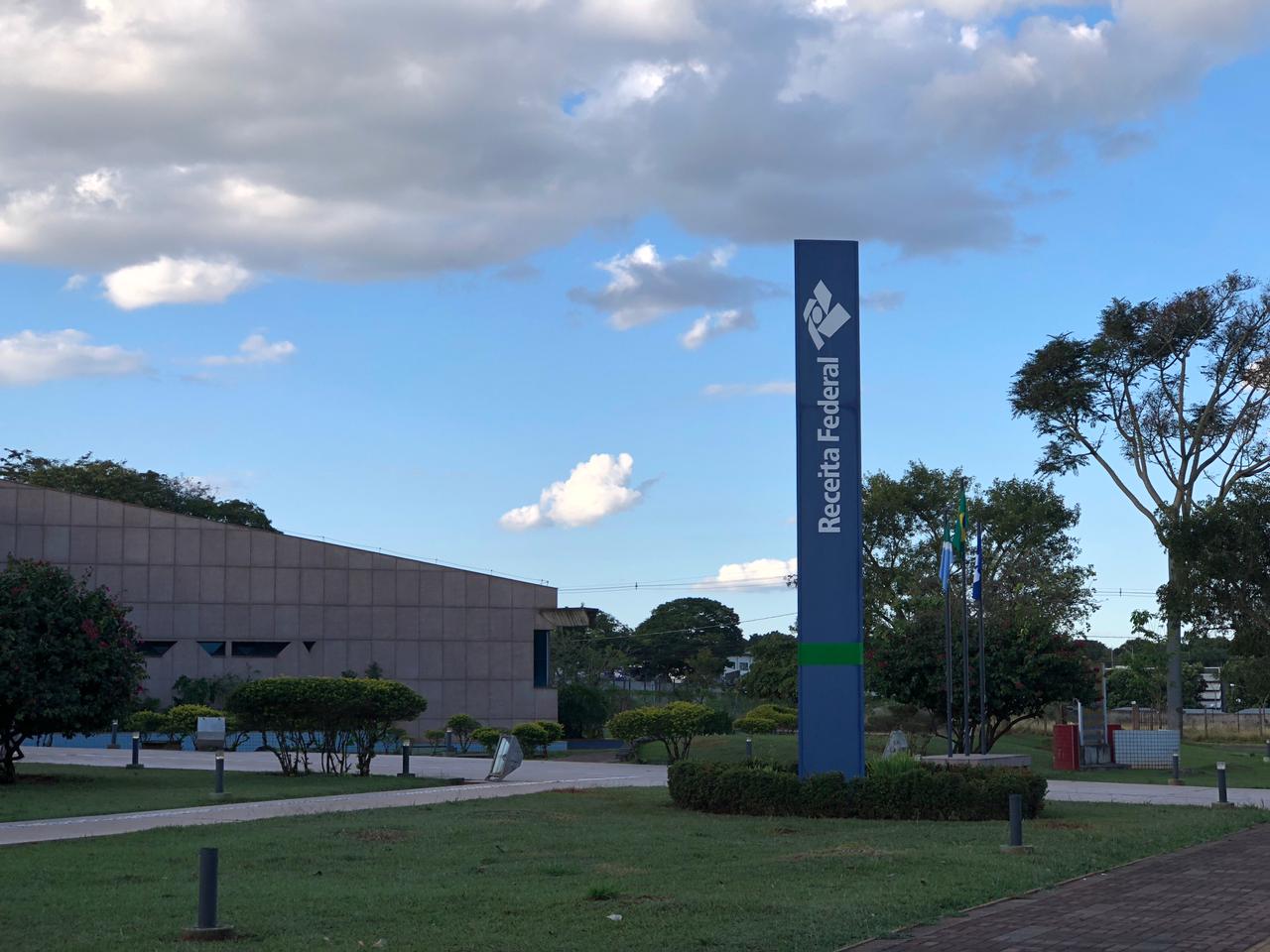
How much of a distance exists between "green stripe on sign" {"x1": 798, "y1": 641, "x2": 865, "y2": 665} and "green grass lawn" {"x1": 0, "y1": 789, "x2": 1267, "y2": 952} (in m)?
2.66

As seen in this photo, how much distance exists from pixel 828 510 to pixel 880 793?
14.4 ft

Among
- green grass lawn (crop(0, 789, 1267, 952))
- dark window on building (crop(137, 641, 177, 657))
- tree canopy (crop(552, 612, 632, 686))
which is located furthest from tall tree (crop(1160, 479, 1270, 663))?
dark window on building (crop(137, 641, 177, 657))

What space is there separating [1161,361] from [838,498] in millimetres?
30637

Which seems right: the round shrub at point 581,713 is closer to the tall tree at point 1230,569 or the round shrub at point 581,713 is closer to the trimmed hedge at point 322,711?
the tall tree at point 1230,569

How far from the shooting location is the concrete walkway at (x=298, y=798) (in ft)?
63.4

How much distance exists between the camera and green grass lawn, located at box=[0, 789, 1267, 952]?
10.2 m

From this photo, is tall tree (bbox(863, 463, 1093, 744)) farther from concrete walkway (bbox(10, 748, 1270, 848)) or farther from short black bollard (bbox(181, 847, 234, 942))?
short black bollard (bbox(181, 847, 234, 942))

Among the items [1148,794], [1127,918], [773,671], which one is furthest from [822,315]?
[773,671]

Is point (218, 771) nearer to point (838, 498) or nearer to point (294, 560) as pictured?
point (838, 498)

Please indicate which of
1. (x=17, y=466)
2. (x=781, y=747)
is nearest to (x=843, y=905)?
(x=781, y=747)

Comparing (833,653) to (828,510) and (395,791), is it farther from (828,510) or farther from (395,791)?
(395,791)

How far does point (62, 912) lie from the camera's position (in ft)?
37.1

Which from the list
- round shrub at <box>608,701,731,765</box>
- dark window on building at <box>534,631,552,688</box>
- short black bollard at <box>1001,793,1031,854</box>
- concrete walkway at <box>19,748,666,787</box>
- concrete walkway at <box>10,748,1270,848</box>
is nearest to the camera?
short black bollard at <box>1001,793,1031,854</box>

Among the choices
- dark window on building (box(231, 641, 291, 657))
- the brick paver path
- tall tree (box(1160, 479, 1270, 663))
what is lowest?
the brick paver path
